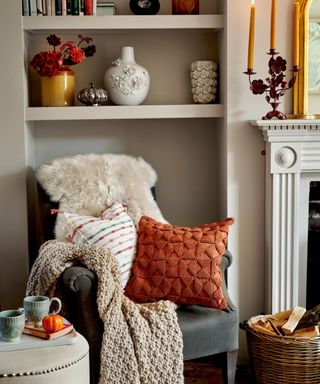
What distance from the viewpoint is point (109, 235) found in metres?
3.00

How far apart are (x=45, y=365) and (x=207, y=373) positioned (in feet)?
4.24

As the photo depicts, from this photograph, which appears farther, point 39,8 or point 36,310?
point 39,8

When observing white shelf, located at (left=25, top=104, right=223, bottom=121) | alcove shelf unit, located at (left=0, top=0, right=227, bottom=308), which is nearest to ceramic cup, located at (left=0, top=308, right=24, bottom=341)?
alcove shelf unit, located at (left=0, top=0, right=227, bottom=308)

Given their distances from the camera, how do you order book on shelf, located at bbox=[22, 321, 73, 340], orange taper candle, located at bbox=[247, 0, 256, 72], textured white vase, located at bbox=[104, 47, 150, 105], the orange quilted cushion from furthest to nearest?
1. textured white vase, located at bbox=[104, 47, 150, 105]
2. orange taper candle, located at bbox=[247, 0, 256, 72]
3. the orange quilted cushion
4. book on shelf, located at bbox=[22, 321, 73, 340]

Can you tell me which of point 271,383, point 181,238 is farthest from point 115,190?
point 271,383

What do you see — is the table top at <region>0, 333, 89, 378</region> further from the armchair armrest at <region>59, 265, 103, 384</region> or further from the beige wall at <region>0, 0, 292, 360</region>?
the beige wall at <region>0, 0, 292, 360</region>

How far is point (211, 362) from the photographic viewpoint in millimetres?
3492

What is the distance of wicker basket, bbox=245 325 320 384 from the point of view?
9.73 ft

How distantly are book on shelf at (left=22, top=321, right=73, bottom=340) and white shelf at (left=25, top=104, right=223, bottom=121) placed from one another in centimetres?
126

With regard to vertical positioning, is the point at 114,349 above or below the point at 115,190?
below

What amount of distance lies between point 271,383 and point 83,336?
92 cm

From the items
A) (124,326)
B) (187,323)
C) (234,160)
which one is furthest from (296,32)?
(124,326)

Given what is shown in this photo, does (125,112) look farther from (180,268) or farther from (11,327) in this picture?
(11,327)

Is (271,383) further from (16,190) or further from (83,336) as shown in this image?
(16,190)
